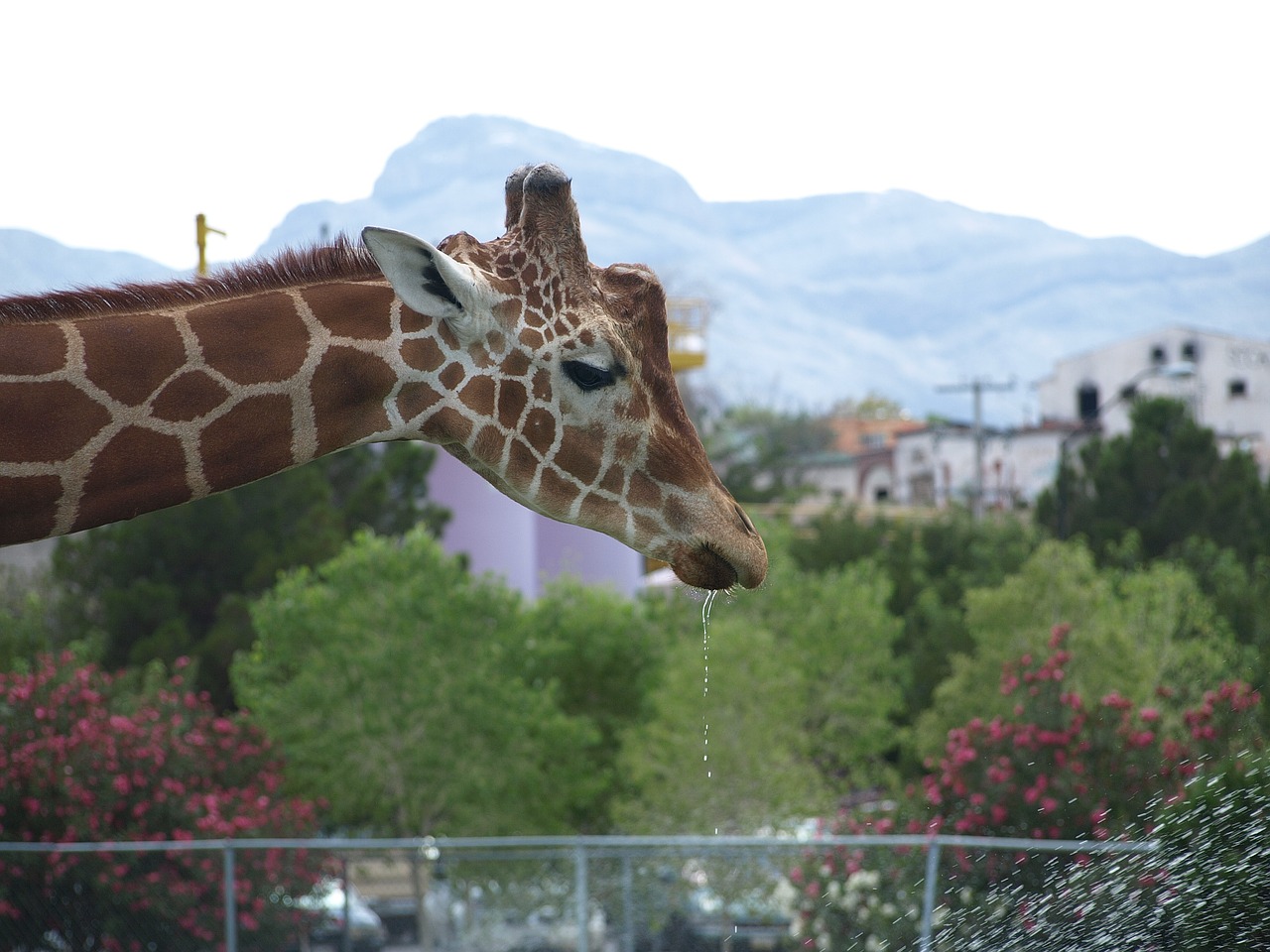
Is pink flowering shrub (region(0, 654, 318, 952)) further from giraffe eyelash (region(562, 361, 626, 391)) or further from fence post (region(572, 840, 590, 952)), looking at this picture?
giraffe eyelash (region(562, 361, 626, 391))

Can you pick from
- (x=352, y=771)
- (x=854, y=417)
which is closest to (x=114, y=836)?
(x=352, y=771)

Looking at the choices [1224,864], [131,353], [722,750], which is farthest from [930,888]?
[722,750]

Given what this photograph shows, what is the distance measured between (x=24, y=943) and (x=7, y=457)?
8556 millimetres

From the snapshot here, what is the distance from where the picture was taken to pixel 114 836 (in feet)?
38.2

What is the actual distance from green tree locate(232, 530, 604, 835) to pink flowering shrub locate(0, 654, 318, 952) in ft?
1.98

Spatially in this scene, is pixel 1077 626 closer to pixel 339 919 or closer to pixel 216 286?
pixel 339 919

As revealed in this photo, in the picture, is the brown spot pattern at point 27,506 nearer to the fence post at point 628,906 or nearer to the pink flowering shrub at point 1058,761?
the fence post at point 628,906

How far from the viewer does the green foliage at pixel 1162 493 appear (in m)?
25.5

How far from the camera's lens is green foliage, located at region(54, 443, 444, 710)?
1873 cm

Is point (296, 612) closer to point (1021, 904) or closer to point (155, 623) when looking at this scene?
point (155, 623)

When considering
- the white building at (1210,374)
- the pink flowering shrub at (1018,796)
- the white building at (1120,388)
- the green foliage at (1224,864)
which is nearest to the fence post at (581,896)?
the pink flowering shrub at (1018,796)

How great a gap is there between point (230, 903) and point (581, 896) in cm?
218

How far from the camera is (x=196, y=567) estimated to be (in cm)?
2003

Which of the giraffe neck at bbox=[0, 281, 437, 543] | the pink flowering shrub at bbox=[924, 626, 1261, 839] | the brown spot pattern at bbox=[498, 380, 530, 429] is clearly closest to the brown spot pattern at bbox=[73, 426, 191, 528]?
the giraffe neck at bbox=[0, 281, 437, 543]
